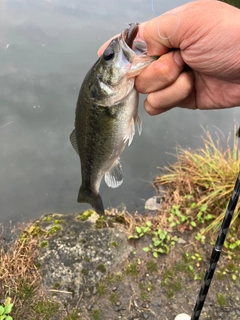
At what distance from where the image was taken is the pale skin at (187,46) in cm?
172

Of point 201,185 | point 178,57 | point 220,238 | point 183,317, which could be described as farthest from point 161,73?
point 201,185

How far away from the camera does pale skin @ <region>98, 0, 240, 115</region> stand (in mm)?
1716

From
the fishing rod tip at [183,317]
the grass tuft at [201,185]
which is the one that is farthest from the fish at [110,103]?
the grass tuft at [201,185]

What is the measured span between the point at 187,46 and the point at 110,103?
1.65 feet

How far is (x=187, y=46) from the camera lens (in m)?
1.76

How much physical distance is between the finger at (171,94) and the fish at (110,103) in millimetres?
135

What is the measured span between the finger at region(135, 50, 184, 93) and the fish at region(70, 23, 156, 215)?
41 millimetres

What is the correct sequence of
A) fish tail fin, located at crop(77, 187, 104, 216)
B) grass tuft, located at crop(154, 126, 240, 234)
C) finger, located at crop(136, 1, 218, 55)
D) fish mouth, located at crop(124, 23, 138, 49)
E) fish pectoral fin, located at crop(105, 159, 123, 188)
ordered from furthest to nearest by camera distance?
Result: grass tuft, located at crop(154, 126, 240, 234), fish tail fin, located at crop(77, 187, 104, 216), fish pectoral fin, located at crop(105, 159, 123, 188), finger, located at crop(136, 1, 218, 55), fish mouth, located at crop(124, 23, 138, 49)

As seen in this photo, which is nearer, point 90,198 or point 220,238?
point 220,238

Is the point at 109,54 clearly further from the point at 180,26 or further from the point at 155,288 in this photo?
the point at 155,288

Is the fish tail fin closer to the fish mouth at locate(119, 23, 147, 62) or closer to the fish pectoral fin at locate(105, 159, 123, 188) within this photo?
the fish pectoral fin at locate(105, 159, 123, 188)

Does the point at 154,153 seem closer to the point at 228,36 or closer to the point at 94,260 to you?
the point at 94,260

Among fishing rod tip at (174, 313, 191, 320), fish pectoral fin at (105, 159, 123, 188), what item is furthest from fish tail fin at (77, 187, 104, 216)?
fishing rod tip at (174, 313, 191, 320)

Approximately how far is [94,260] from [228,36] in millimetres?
2581
